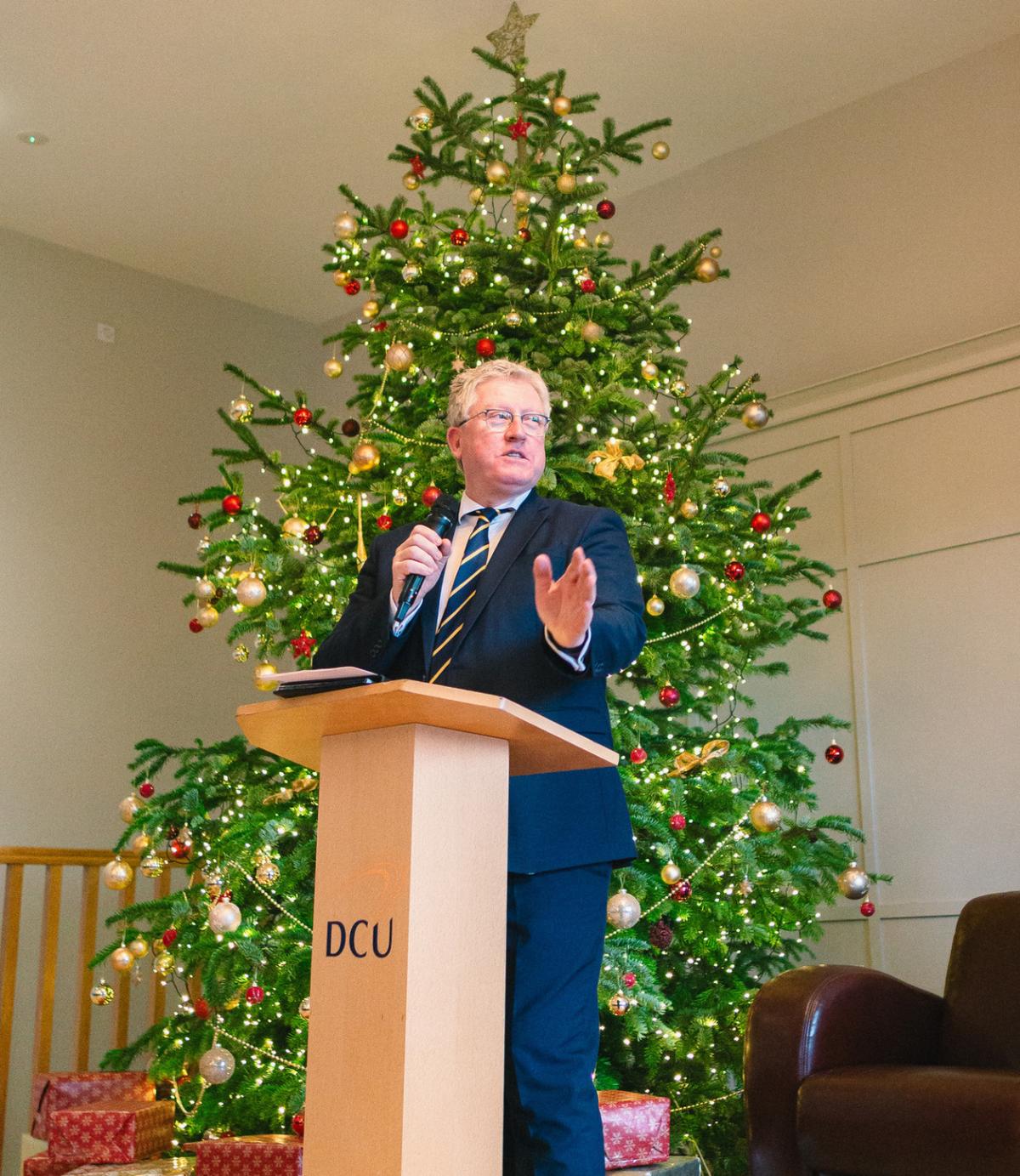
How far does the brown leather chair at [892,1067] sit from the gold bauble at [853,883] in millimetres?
339

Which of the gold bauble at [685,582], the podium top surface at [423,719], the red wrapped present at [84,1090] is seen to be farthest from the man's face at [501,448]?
the red wrapped present at [84,1090]

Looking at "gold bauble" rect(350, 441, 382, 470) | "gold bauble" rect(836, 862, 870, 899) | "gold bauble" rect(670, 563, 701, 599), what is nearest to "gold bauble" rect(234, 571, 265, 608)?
"gold bauble" rect(350, 441, 382, 470)

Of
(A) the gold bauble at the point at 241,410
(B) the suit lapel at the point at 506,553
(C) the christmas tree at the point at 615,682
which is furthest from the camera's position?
(A) the gold bauble at the point at 241,410

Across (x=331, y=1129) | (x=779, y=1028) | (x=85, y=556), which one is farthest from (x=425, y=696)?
(x=85, y=556)

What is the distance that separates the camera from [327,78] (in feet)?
14.6

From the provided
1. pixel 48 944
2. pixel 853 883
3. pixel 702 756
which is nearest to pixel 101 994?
pixel 48 944

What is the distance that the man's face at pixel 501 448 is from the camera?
1942 mm

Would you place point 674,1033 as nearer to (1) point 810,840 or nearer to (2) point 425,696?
(1) point 810,840

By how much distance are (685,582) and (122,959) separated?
1.58 metres

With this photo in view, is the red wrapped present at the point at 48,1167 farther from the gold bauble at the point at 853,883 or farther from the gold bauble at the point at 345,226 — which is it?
the gold bauble at the point at 345,226

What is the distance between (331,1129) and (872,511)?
10.5ft

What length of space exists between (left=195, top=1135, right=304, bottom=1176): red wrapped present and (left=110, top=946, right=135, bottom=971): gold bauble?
0.57 meters

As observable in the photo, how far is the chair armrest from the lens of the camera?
2396 mm

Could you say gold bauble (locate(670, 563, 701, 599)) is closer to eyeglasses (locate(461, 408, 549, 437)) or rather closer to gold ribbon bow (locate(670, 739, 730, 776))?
gold ribbon bow (locate(670, 739, 730, 776))
